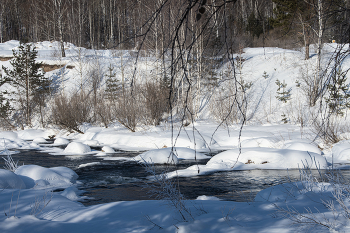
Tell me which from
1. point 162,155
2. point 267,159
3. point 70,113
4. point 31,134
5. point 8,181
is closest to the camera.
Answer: point 8,181

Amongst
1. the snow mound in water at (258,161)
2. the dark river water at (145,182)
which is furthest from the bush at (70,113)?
the snow mound in water at (258,161)

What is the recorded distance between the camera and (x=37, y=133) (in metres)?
17.8

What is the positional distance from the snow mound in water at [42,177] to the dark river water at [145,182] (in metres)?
0.37

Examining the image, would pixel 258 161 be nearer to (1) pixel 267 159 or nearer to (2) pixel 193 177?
(1) pixel 267 159

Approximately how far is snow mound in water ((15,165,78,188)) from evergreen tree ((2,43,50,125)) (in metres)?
18.6

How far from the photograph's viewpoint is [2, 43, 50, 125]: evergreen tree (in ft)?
76.4

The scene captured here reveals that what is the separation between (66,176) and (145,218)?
4.48 metres

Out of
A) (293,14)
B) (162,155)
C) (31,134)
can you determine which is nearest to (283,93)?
(162,155)

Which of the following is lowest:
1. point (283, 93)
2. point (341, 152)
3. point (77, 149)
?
point (77, 149)

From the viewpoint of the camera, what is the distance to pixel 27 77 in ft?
78.3

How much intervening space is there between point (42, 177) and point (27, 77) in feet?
67.8

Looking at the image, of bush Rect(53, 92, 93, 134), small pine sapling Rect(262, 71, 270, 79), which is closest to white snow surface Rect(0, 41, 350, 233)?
bush Rect(53, 92, 93, 134)

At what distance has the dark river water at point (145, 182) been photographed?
17.9 feet

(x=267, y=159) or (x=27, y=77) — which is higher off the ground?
(x=27, y=77)
